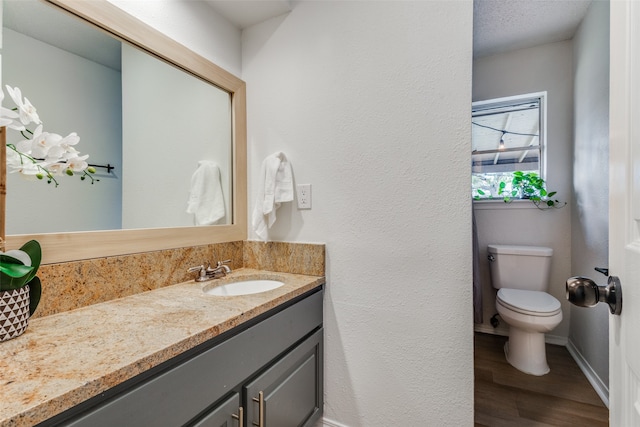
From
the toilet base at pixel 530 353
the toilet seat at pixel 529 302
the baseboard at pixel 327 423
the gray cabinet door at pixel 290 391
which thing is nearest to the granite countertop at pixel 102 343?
the gray cabinet door at pixel 290 391

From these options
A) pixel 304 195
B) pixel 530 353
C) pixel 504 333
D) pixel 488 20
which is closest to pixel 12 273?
pixel 304 195

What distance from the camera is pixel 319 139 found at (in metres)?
1.45

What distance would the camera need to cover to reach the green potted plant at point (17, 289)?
71cm

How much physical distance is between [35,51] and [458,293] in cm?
172

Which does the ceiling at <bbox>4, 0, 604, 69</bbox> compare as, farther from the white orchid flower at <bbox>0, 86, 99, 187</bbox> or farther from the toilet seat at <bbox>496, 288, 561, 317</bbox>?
the toilet seat at <bbox>496, 288, 561, 317</bbox>

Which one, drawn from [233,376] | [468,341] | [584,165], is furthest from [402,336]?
[584,165]

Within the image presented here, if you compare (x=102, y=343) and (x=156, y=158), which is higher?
(x=156, y=158)

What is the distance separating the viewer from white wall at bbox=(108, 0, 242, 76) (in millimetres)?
1188

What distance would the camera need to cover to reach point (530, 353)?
195 cm

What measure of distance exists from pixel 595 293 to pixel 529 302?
168cm

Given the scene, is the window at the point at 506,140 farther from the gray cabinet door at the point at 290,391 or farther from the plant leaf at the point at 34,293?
the plant leaf at the point at 34,293

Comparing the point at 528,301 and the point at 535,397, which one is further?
the point at 528,301

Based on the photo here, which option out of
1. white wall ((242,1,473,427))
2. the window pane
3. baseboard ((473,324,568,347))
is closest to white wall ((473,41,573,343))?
baseboard ((473,324,568,347))

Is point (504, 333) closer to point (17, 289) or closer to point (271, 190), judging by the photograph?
point (271, 190)
